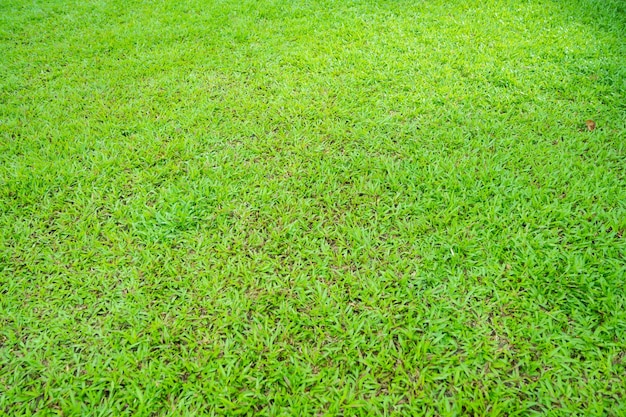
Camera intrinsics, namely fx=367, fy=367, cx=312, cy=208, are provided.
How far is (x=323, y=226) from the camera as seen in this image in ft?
7.19

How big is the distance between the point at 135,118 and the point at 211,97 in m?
0.65

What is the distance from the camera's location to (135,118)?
3000mm

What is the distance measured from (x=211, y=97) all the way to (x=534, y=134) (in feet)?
8.46

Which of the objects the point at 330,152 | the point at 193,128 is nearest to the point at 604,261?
the point at 330,152

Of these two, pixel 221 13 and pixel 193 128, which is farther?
pixel 221 13

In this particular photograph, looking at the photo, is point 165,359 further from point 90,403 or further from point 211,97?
point 211,97

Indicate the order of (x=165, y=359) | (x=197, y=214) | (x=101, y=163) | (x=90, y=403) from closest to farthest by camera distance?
(x=90, y=403) → (x=165, y=359) → (x=197, y=214) → (x=101, y=163)

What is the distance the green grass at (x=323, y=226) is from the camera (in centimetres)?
156

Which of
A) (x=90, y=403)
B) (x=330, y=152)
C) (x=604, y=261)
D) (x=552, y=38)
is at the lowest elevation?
(x=90, y=403)

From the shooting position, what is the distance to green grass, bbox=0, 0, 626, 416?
5.12 ft

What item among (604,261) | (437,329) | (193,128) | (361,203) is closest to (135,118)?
(193,128)

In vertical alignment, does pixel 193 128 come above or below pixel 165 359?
above

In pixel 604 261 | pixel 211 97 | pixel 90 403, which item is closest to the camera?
pixel 90 403

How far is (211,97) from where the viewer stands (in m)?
3.21
